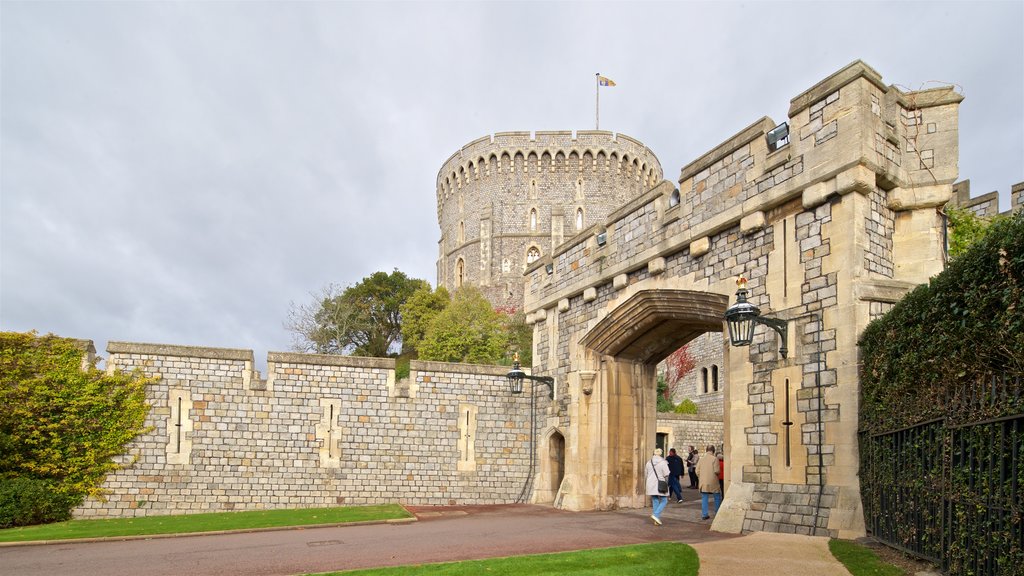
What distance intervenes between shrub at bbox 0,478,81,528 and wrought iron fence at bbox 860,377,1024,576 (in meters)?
12.9

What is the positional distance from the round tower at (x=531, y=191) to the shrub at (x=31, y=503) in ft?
124

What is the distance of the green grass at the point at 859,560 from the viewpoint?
5.81 meters

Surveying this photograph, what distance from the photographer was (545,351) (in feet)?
52.6

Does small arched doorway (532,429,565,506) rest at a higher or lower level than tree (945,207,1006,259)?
lower

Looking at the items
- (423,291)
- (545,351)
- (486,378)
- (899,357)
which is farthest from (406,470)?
(423,291)

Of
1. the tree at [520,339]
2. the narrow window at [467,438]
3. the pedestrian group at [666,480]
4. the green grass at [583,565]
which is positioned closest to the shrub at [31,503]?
the narrow window at [467,438]

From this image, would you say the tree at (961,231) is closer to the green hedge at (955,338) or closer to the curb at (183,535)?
the green hedge at (955,338)

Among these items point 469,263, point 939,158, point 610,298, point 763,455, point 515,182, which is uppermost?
point 515,182

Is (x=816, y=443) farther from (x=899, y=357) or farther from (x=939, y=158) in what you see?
(x=939, y=158)

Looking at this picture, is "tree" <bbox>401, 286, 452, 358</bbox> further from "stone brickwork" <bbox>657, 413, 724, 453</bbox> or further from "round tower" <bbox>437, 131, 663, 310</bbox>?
"stone brickwork" <bbox>657, 413, 724, 453</bbox>

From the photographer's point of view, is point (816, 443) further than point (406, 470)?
No

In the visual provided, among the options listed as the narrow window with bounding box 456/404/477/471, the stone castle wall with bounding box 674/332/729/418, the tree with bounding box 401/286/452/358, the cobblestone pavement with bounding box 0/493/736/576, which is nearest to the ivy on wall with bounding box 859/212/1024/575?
the cobblestone pavement with bounding box 0/493/736/576

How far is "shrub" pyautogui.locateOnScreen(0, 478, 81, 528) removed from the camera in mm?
11539

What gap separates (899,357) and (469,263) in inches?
1834
